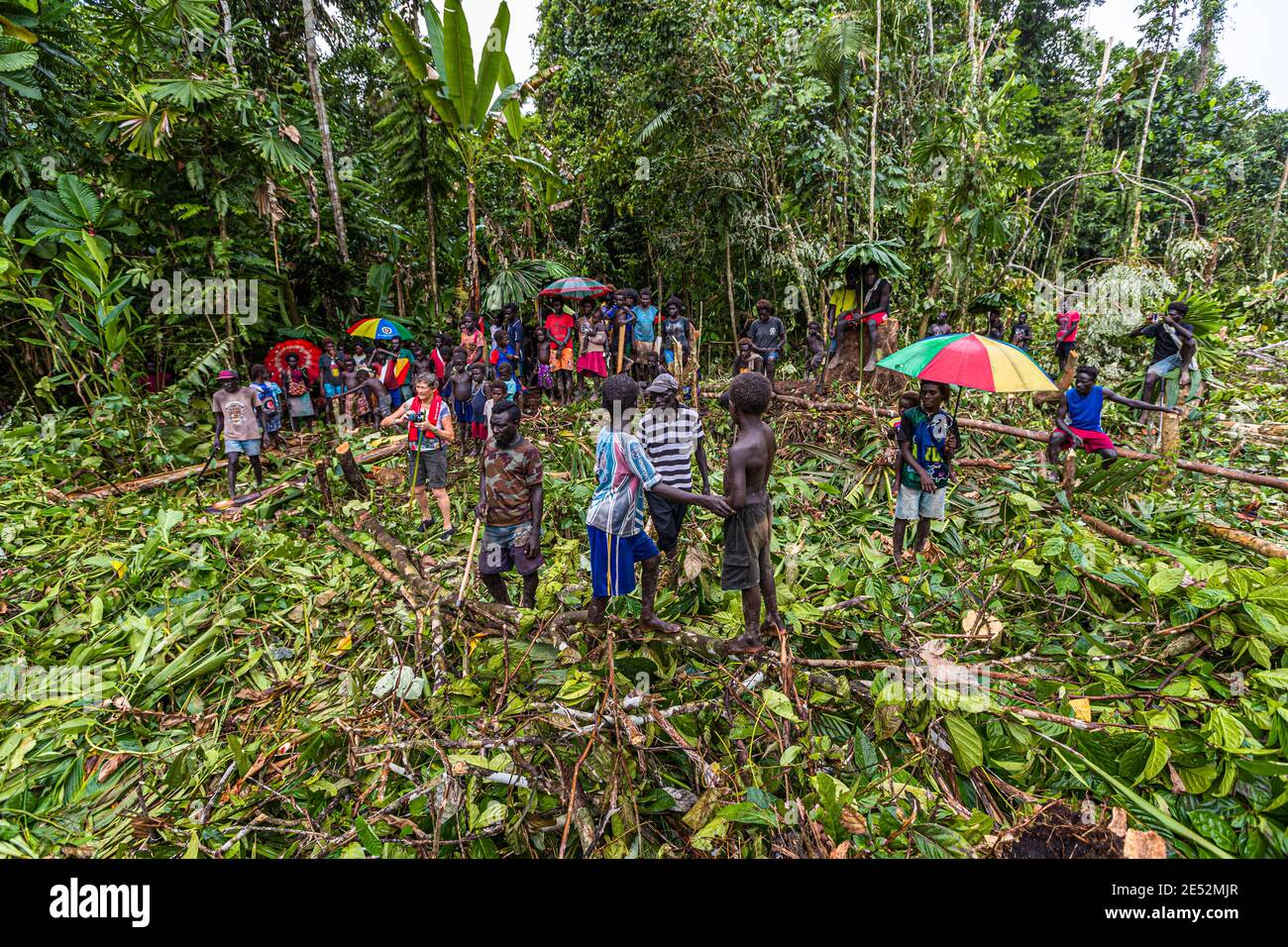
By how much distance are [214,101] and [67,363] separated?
4.42 m

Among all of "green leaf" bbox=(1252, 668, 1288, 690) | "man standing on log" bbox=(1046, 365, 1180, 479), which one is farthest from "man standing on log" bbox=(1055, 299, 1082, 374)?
"green leaf" bbox=(1252, 668, 1288, 690)

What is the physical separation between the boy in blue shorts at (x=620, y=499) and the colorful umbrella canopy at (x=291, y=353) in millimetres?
7483

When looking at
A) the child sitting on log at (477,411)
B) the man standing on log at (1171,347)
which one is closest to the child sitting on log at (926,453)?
the man standing on log at (1171,347)

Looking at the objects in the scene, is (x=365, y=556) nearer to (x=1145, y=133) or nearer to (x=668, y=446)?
(x=668, y=446)

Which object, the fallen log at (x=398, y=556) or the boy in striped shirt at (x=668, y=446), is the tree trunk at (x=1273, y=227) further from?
the fallen log at (x=398, y=556)

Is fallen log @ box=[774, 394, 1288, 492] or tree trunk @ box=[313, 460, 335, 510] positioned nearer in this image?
fallen log @ box=[774, 394, 1288, 492]

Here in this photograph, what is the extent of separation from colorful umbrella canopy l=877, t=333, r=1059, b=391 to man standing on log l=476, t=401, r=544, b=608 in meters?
2.84

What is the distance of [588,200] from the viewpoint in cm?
1383

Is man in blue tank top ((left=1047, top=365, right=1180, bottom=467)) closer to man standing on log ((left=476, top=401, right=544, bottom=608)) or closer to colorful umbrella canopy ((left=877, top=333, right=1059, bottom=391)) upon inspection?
colorful umbrella canopy ((left=877, top=333, right=1059, bottom=391))

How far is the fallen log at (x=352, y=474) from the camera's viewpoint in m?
6.45

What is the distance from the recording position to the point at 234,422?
22.7ft

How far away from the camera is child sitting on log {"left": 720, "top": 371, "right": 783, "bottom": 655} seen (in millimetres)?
3254

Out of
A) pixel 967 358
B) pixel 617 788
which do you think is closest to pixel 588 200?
pixel 967 358

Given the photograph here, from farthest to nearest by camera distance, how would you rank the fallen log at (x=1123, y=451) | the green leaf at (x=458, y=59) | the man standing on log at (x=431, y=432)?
the green leaf at (x=458, y=59), the man standing on log at (x=431, y=432), the fallen log at (x=1123, y=451)
